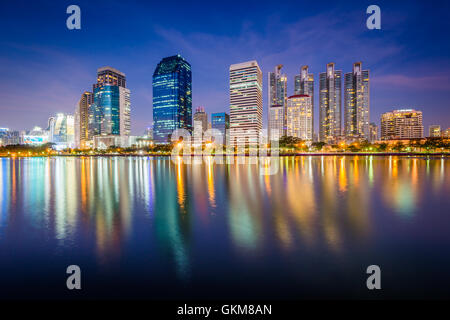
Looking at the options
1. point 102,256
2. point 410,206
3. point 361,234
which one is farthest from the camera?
point 410,206

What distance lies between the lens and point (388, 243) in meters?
9.77

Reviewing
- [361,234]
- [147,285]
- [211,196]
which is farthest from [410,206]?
[147,285]

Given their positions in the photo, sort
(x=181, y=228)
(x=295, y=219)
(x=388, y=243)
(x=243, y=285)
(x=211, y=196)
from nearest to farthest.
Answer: (x=243, y=285)
(x=388, y=243)
(x=181, y=228)
(x=295, y=219)
(x=211, y=196)

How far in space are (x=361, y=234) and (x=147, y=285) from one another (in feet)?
30.2

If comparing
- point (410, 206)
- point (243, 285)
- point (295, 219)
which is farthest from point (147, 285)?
point (410, 206)

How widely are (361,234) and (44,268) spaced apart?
41.1 ft

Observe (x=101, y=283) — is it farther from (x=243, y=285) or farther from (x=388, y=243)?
(x=388, y=243)

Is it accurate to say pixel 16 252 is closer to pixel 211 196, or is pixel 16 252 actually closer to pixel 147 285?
pixel 147 285
